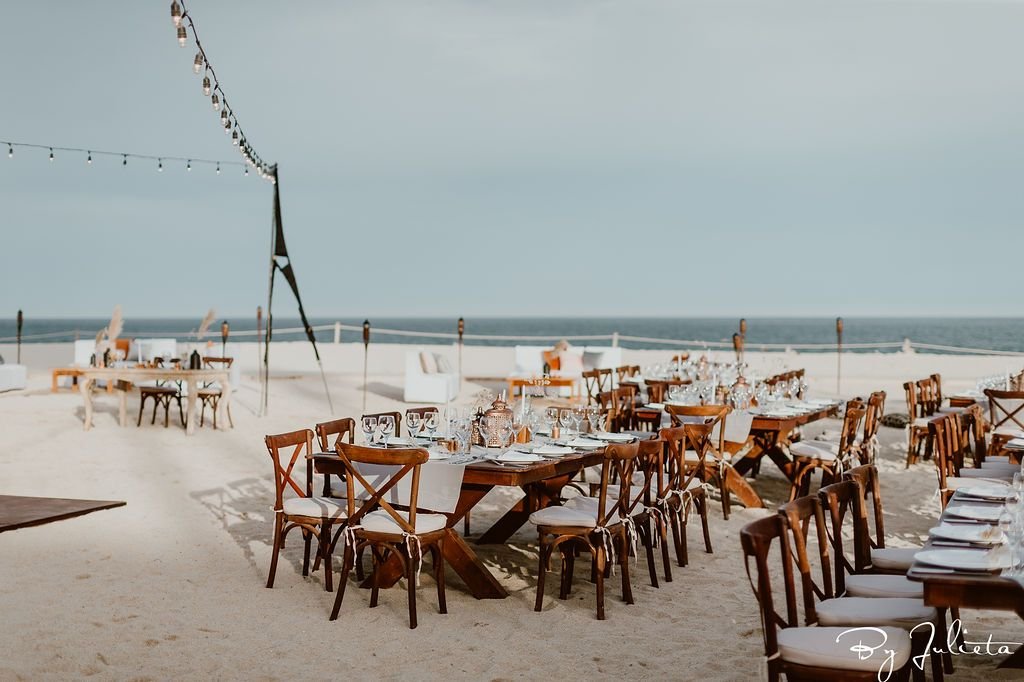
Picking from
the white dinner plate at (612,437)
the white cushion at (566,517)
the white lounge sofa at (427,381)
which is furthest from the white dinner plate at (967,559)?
the white lounge sofa at (427,381)

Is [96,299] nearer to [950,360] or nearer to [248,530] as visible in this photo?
[950,360]

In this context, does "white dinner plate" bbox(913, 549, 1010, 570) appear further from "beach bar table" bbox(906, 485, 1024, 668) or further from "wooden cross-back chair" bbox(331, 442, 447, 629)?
"wooden cross-back chair" bbox(331, 442, 447, 629)

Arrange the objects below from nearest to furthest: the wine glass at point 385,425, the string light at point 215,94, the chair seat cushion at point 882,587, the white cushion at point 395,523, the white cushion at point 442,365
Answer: the chair seat cushion at point 882,587, the white cushion at point 395,523, the wine glass at point 385,425, the string light at point 215,94, the white cushion at point 442,365

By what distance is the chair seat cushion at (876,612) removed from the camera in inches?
115

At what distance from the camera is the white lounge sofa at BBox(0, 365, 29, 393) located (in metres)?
14.9

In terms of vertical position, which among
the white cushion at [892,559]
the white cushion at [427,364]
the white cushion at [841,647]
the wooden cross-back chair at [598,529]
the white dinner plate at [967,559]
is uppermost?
the white dinner plate at [967,559]

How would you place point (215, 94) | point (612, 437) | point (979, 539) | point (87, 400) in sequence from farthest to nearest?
point (87, 400) < point (215, 94) < point (612, 437) < point (979, 539)

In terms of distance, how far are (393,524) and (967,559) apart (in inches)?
106

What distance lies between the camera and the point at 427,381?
1455 cm

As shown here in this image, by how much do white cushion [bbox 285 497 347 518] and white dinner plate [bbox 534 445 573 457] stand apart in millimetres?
1082

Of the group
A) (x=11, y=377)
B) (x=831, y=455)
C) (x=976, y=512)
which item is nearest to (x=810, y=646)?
(x=976, y=512)

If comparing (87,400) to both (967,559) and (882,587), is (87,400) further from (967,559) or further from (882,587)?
(967,559)

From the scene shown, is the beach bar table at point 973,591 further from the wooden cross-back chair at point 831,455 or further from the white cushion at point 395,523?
the wooden cross-back chair at point 831,455

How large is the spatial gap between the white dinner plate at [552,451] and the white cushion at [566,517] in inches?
12.0
